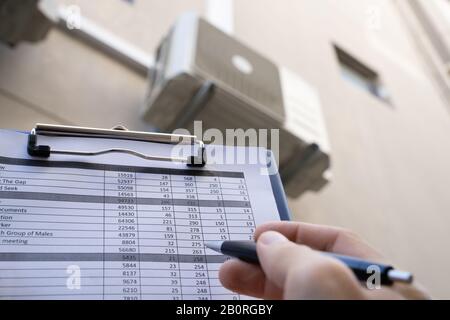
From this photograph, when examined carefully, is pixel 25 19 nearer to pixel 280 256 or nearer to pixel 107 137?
pixel 107 137

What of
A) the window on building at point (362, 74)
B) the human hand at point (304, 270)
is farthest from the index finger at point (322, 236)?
the window on building at point (362, 74)

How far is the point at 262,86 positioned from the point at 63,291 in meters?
1.03

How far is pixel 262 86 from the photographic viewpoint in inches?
51.6

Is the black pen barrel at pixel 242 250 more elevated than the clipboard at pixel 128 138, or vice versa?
the clipboard at pixel 128 138

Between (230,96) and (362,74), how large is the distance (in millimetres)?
1759

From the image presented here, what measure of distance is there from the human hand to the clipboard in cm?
7

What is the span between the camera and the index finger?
358mm

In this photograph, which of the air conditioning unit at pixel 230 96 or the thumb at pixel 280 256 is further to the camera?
the air conditioning unit at pixel 230 96

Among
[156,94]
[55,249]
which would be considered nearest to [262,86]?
[156,94]

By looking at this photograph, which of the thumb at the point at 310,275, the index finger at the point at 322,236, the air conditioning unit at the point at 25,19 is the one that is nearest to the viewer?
the thumb at the point at 310,275

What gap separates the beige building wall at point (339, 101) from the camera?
121 centimetres

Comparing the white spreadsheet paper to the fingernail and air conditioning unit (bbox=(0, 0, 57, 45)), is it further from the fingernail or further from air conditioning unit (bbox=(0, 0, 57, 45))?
air conditioning unit (bbox=(0, 0, 57, 45))

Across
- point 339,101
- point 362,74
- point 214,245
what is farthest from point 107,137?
point 362,74

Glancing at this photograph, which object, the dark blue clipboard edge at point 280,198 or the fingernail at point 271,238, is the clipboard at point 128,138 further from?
the fingernail at point 271,238
